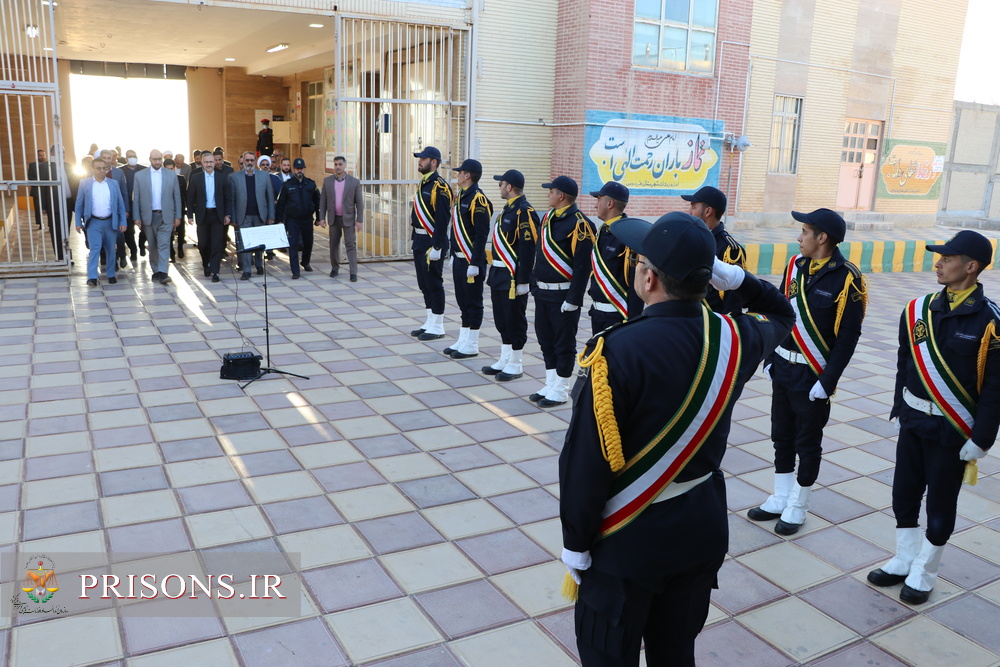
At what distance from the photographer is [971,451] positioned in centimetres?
358

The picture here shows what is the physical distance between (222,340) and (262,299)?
7.19 feet

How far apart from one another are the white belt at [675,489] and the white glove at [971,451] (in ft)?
6.55

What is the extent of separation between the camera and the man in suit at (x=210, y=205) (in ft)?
36.9

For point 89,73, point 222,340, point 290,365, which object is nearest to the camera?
point 290,365

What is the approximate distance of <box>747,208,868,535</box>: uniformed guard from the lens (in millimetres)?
4113

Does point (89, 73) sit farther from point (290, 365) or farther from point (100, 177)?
point (290, 365)

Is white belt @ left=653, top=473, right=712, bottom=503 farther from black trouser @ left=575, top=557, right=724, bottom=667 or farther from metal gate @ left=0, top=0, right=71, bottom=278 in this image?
metal gate @ left=0, top=0, right=71, bottom=278

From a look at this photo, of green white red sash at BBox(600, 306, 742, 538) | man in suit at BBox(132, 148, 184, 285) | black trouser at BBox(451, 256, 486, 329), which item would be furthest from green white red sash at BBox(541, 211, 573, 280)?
man in suit at BBox(132, 148, 184, 285)

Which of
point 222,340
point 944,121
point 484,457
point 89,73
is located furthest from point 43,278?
point 944,121

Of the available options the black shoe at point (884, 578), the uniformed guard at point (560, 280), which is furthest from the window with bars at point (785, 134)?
the black shoe at point (884, 578)

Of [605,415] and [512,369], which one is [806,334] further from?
[512,369]

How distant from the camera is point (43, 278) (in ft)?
36.0

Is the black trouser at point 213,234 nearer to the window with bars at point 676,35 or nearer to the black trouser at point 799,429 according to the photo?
the window with bars at point 676,35

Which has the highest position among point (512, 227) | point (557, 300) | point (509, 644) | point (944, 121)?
point (944, 121)
